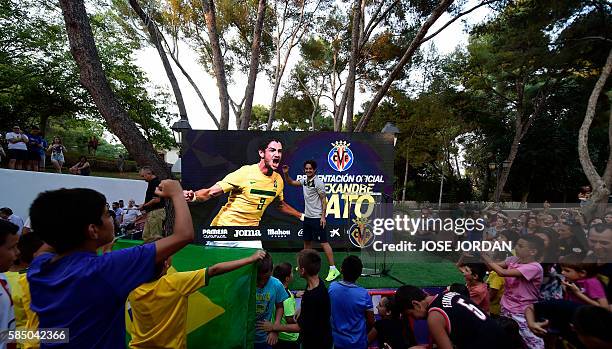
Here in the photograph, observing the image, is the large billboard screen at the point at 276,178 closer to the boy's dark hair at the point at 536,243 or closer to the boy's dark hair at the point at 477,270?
the boy's dark hair at the point at 536,243

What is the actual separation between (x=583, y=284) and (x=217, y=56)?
882 cm

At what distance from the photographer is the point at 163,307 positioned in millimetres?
2373

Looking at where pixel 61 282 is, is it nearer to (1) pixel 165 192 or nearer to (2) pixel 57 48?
(1) pixel 165 192

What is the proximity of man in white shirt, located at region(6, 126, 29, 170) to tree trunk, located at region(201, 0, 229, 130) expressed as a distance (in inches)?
241

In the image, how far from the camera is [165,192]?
178 centimetres

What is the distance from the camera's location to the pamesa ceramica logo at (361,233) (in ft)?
29.8

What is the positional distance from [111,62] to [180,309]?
22.0m

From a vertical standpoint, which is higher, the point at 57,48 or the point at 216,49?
the point at 57,48

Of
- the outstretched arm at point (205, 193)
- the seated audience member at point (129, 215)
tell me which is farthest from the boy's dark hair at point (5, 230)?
the seated audience member at point (129, 215)

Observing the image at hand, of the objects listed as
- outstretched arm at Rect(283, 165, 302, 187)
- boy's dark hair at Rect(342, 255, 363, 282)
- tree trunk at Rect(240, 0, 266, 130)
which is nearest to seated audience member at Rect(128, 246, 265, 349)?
boy's dark hair at Rect(342, 255, 363, 282)

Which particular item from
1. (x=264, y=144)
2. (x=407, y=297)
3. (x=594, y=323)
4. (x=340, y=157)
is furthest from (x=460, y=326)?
(x=264, y=144)

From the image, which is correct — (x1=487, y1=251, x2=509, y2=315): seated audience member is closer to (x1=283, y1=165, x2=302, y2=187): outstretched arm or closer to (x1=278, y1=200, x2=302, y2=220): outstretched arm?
(x1=283, y1=165, x2=302, y2=187): outstretched arm

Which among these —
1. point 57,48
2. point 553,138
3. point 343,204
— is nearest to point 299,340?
point 343,204

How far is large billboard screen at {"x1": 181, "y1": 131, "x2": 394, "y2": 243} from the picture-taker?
8.98 metres
